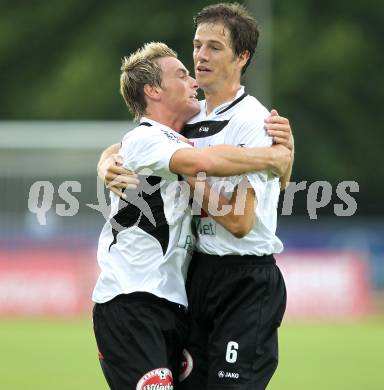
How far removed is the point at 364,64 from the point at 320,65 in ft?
4.31

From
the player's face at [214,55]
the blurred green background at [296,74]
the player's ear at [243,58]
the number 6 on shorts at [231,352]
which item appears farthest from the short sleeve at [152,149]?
the blurred green background at [296,74]

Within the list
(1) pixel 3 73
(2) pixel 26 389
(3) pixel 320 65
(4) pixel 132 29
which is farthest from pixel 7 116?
(2) pixel 26 389

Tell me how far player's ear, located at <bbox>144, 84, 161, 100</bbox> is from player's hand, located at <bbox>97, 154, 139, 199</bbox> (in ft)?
1.31

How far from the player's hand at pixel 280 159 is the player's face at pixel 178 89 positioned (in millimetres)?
640

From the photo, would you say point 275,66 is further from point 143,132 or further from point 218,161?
point 218,161

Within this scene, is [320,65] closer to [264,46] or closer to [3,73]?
[264,46]

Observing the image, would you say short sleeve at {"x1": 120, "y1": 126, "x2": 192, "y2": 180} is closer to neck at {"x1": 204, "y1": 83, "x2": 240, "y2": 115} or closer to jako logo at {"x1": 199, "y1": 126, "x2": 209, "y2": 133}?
jako logo at {"x1": 199, "y1": 126, "x2": 209, "y2": 133}

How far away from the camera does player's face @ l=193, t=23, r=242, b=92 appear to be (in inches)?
249

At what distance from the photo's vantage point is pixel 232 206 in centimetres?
598

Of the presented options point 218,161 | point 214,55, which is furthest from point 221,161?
point 214,55

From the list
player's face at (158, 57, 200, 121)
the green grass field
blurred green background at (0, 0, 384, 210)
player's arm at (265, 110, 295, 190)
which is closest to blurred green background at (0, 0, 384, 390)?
blurred green background at (0, 0, 384, 210)

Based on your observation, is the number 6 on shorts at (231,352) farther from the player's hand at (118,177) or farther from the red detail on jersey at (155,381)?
the player's hand at (118,177)

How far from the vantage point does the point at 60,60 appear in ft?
104

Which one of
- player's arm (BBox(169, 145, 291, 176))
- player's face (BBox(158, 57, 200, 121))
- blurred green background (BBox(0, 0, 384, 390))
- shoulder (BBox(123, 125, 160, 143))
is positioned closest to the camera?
player's arm (BBox(169, 145, 291, 176))
